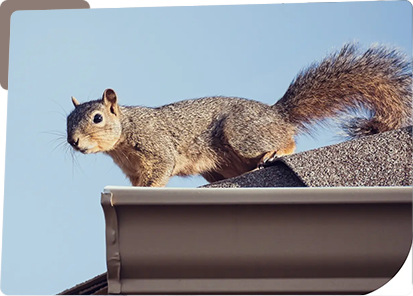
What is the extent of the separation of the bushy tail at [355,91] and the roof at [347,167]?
1.17 m

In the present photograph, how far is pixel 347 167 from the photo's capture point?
2.30 m

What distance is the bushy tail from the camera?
3.64 metres

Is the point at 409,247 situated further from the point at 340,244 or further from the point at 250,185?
the point at 250,185

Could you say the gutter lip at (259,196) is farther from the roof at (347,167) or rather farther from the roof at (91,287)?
the roof at (91,287)

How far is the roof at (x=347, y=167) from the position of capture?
2.24 meters

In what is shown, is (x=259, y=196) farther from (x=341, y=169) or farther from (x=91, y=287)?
(x=91, y=287)

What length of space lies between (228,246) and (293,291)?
0.75ft

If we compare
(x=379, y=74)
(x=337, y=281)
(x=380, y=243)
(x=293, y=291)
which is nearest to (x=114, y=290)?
(x=293, y=291)

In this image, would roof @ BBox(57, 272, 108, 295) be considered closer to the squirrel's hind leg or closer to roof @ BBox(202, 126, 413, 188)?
roof @ BBox(202, 126, 413, 188)

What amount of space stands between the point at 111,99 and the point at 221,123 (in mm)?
844

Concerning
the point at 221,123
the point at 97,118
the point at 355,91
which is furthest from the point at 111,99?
the point at 355,91

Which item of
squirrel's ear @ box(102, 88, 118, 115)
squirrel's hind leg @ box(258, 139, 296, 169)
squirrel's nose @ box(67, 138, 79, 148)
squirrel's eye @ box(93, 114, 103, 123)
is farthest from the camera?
squirrel's ear @ box(102, 88, 118, 115)

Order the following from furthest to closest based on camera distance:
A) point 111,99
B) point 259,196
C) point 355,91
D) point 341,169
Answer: point 111,99 < point 355,91 < point 341,169 < point 259,196

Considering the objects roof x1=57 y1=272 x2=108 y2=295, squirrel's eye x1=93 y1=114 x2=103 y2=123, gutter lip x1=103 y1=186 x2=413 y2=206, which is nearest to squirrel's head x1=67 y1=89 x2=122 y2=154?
squirrel's eye x1=93 y1=114 x2=103 y2=123
